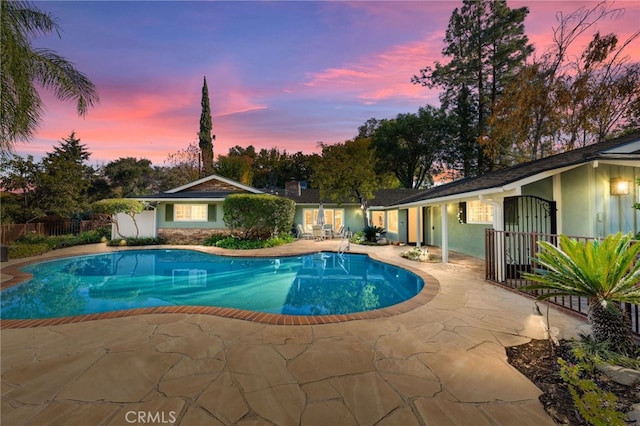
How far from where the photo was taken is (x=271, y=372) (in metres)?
2.86

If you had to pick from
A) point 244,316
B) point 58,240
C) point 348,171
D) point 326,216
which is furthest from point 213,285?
point 58,240

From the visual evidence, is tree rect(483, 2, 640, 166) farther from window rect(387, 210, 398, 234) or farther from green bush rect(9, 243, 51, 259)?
green bush rect(9, 243, 51, 259)

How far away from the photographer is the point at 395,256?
11.2 metres

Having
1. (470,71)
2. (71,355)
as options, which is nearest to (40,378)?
(71,355)

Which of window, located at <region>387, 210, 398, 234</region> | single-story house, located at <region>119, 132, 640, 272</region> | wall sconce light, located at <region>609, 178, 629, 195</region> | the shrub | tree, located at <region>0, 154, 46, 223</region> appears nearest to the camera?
wall sconce light, located at <region>609, 178, 629, 195</region>

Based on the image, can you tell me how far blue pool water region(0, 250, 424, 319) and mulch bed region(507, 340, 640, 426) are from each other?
10.1 feet

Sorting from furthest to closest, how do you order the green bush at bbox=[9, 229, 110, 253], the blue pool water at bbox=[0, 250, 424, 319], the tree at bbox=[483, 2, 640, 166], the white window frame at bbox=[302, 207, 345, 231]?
1. the white window frame at bbox=[302, 207, 345, 231]
2. the green bush at bbox=[9, 229, 110, 253]
3. the tree at bbox=[483, 2, 640, 166]
4. the blue pool water at bbox=[0, 250, 424, 319]

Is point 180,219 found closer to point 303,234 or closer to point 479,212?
point 303,234

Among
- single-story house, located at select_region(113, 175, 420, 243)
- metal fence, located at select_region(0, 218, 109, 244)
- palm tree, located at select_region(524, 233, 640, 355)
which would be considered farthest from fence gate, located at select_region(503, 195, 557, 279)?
metal fence, located at select_region(0, 218, 109, 244)

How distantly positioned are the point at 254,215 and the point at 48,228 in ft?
44.8

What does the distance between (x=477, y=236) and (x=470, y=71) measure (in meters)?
17.1

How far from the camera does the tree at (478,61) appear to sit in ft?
62.4

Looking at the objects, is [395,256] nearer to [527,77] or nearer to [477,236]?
[477,236]

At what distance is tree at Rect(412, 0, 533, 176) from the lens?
1903cm
